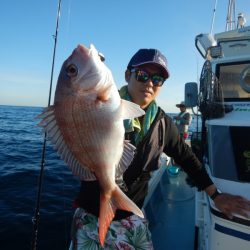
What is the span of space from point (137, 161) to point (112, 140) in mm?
644

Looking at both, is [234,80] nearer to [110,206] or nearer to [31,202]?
[110,206]

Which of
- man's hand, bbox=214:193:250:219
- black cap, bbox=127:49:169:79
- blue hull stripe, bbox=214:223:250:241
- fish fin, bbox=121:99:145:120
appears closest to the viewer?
fish fin, bbox=121:99:145:120

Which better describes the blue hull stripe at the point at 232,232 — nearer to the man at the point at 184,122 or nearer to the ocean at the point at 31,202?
the ocean at the point at 31,202

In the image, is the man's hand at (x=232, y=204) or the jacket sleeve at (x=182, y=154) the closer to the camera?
the jacket sleeve at (x=182, y=154)

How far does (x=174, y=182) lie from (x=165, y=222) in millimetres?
2278

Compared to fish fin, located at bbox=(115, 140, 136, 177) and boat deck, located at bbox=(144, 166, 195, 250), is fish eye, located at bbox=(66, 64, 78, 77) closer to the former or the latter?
fish fin, located at bbox=(115, 140, 136, 177)

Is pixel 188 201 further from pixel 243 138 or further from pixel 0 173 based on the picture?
pixel 0 173

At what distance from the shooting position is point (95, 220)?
2227mm

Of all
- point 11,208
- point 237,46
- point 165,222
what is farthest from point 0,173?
point 237,46

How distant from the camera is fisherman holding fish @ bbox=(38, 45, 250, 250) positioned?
1.54m

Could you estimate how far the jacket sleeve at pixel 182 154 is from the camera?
2451mm

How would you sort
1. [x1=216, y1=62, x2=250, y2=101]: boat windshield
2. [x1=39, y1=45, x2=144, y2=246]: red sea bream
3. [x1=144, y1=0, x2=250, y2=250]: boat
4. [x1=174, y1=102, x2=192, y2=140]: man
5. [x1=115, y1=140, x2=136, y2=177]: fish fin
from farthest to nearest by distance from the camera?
[x1=174, y1=102, x2=192, y2=140]: man < [x1=216, y1=62, x2=250, y2=101]: boat windshield < [x1=144, y1=0, x2=250, y2=250]: boat < [x1=115, y1=140, x2=136, y2=177]: fish fin < [x1=39, y1=45, x2=144, y2=246]: red sea bream

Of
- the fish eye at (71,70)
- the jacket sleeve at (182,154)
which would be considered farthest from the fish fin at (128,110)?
the jacket sleeve at (182,154)

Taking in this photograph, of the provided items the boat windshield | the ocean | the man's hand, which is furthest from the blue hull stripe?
the ocean
